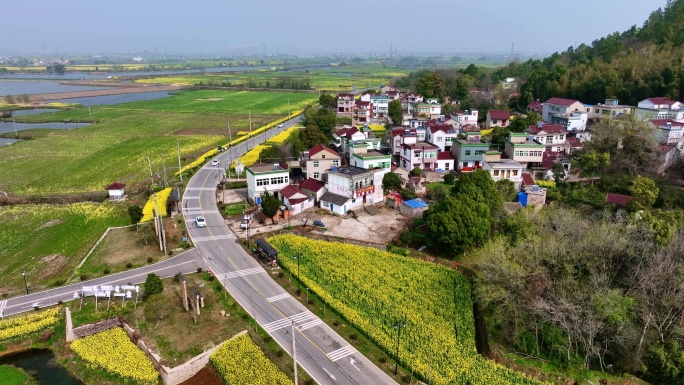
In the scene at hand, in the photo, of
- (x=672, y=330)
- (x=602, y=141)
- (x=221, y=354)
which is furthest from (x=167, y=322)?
(x=602, y=141)

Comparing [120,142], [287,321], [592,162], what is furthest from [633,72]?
[120,142]

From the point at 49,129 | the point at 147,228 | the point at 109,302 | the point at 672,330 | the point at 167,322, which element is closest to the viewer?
the point at 672,330

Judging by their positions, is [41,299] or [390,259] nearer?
[41,299]

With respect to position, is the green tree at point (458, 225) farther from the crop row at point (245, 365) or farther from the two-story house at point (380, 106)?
the two-story house at point (380, 106)

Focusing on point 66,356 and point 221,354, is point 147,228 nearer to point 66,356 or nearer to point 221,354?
point 66,356

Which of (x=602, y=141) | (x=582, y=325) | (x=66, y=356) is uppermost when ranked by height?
(x=602, y=141)

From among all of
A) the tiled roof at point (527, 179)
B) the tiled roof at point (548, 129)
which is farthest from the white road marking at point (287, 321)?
the tiled roof at point (548, 129)

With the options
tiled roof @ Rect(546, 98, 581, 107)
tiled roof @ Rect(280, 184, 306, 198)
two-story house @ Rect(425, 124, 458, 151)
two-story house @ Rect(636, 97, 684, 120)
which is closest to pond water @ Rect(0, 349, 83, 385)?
tiled roof @ Rect(280, 184, 306, 198)

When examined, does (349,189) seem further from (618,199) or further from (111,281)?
(618,199)
